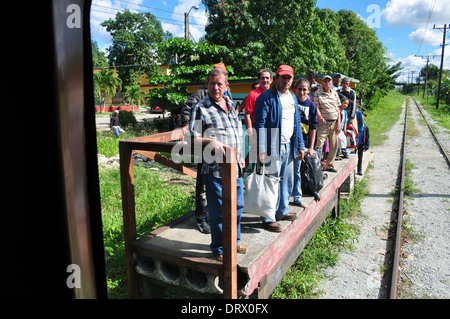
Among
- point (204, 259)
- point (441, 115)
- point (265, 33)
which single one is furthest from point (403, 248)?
point (441, 115)

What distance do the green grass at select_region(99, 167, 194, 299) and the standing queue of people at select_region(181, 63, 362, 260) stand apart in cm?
144

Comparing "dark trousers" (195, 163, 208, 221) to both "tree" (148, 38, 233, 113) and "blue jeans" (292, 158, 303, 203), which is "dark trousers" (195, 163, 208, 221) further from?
"tree" (148, 38, 233, 113)

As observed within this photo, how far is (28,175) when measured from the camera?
139cm

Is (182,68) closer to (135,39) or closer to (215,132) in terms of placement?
(215,132)

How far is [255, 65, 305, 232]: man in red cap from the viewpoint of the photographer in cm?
334

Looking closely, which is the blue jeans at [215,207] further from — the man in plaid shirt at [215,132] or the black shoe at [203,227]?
the black shoe at [203,227]

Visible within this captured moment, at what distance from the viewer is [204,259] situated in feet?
8.94

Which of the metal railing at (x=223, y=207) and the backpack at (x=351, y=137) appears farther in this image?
Result: the backpack at (x=351, y=137)

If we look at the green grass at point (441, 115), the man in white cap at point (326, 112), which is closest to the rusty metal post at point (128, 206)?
the man in white cap at point (326, 112)

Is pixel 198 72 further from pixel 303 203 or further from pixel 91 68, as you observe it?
pixel 91 68

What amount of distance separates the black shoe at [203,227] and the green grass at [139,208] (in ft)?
3.90

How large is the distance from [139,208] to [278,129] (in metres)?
3.61

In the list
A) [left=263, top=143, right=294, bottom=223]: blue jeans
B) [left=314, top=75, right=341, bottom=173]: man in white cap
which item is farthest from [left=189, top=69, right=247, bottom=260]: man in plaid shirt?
[left=314, top=75, right=341, bottom=173]: man in white cap

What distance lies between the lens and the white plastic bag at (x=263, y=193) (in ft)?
10.8
